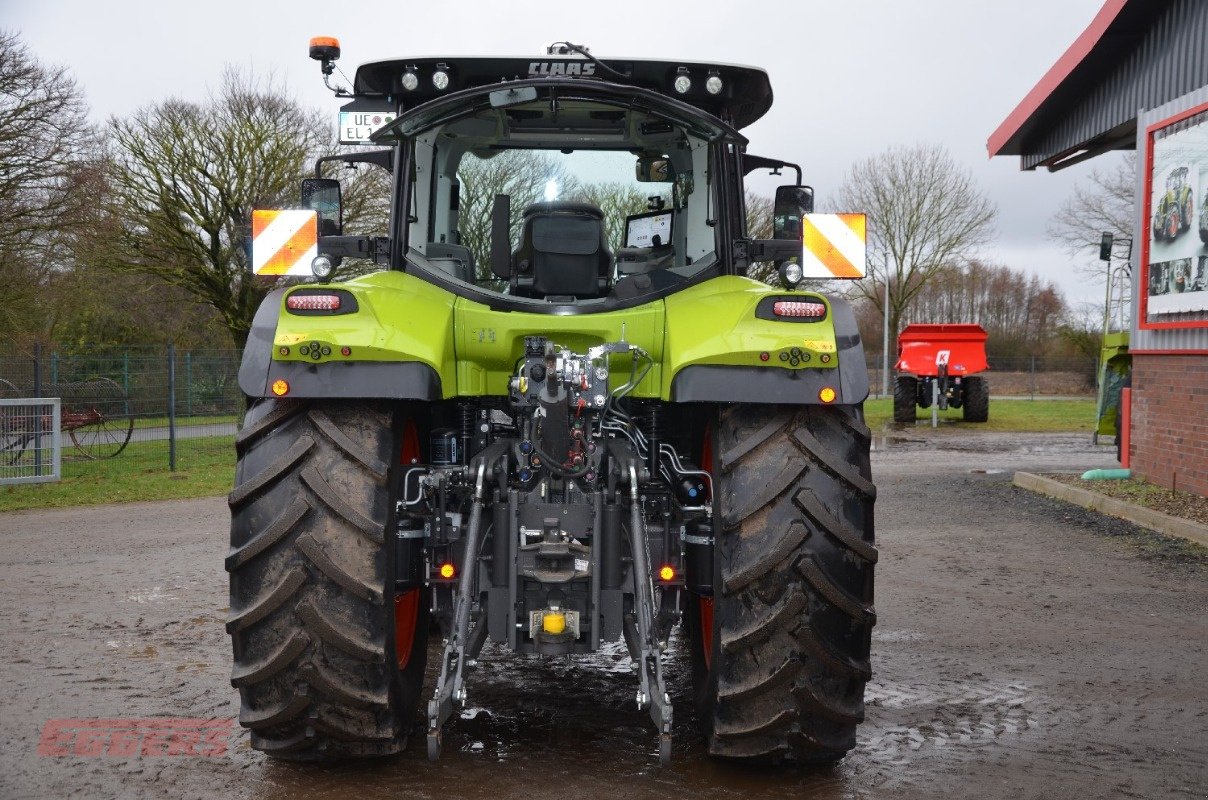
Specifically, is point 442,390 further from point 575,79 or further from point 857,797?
point 857,797

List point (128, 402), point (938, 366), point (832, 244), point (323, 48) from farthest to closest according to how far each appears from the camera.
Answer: point (938, 366)
point (128, 402)
point (323, 48)
point (832, 244)

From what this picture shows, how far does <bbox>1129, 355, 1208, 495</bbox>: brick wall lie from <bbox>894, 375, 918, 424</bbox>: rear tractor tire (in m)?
12.5

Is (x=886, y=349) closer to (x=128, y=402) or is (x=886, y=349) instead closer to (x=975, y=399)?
(x=975, y=399)

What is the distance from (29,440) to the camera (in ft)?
49.2

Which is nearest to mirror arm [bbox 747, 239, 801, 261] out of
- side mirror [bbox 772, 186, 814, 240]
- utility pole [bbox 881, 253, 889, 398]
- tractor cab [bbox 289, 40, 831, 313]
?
tractor cab [bbox 289, 40, 831, 313]

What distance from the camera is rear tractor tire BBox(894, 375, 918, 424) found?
25641 millimetres

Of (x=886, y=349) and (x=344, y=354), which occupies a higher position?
(x=886, y=349)

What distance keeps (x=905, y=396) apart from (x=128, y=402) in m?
15.9

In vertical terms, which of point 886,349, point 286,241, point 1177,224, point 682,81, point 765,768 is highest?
point 1177,224

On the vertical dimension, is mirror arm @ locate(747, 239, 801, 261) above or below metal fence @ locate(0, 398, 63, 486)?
above

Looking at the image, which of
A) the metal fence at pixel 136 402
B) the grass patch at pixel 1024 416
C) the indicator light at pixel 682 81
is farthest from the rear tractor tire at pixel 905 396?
the indicator light at pixel 682 81

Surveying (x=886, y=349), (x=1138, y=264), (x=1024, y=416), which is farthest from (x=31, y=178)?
(x=886, y=349)

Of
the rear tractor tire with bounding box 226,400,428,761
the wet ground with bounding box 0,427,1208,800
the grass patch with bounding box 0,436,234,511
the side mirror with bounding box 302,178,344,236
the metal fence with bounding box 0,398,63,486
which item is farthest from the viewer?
the metal fence with bounding box 0,398,63,486

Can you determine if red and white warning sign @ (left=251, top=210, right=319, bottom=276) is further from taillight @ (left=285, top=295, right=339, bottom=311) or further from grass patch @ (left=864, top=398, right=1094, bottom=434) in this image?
grass patch @ (left=864, top=398, right=1094, bottom=434)
